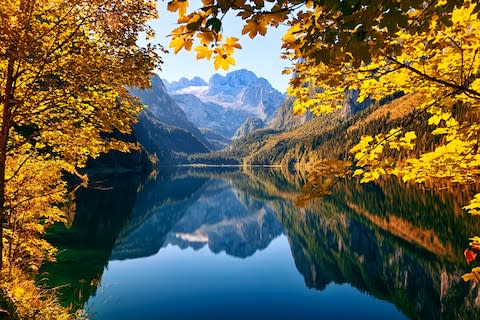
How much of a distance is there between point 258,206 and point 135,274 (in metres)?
59.6

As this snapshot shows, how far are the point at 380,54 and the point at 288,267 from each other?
43.9 meters

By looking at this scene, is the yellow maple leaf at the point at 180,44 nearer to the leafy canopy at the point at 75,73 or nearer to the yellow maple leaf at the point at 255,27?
the yellow maple leaf at the point at 255,27

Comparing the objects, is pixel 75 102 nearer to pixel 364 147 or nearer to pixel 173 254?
pixel 364 147

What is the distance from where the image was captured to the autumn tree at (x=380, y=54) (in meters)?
3.59

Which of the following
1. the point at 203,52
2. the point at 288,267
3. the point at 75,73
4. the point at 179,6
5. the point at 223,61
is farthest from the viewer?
the point at 288,267

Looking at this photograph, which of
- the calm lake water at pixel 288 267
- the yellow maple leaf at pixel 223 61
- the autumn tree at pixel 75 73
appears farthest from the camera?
the calm lake water at pixel 288 267

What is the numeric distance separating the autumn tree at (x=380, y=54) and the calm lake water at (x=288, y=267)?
7.44 m

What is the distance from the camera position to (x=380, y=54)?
4734mm

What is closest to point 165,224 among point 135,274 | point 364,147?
point 135,274

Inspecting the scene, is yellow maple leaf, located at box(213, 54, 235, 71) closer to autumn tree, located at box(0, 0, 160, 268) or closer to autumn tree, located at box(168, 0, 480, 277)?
autumn tree, located at box(168, 0, 480, 277)

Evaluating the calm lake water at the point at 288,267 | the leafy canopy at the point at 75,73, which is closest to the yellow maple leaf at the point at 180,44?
the leafy canopy at the point at 75,73

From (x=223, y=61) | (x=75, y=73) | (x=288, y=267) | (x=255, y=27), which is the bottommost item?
(x=288, y=267)

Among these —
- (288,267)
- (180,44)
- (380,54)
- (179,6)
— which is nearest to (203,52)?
(180,44)

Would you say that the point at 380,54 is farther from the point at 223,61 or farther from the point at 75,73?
the point at 75,73
